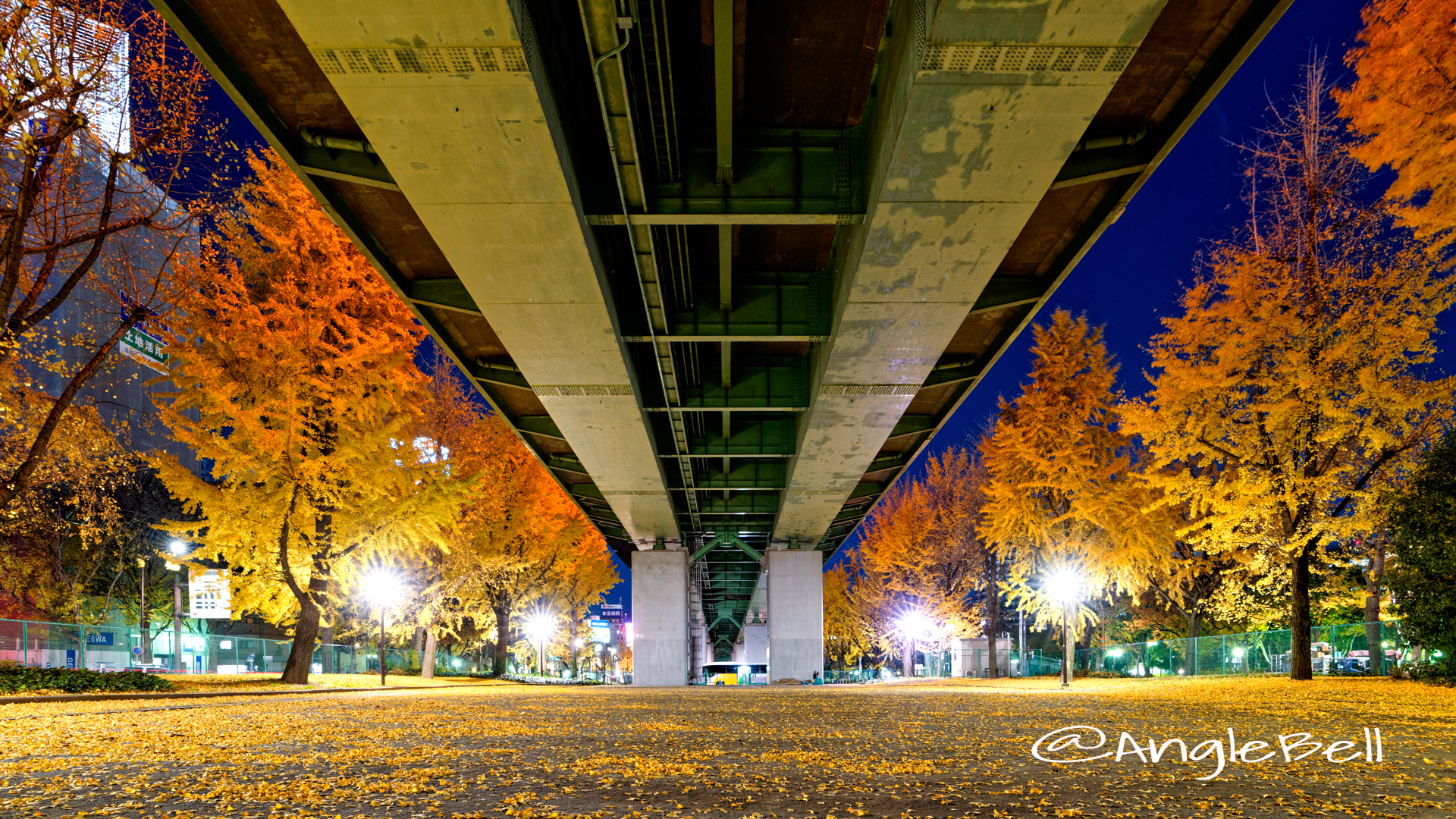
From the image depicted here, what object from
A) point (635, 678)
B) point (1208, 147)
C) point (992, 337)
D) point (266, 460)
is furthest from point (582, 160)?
point (1208, 147)

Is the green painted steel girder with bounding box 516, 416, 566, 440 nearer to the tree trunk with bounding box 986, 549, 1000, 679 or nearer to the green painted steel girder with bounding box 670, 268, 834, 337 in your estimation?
the green painted steel girder with bounding box 670, 268, 834, 337

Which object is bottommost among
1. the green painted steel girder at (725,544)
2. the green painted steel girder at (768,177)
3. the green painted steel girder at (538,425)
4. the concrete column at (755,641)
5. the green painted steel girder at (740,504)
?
the concrete column at (755,641)

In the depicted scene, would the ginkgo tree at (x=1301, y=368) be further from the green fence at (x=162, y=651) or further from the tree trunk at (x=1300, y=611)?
the green fence at (x=162, y=651)

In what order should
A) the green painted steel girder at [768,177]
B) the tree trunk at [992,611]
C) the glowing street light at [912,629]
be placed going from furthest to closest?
the glowing street light at [912,629] → the tree trunk at [992,611] → the green painted steel girder at [768,177]

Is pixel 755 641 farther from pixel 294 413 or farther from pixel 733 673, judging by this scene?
pixel 294 413

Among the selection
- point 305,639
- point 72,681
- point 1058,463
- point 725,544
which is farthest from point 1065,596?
point 72,681

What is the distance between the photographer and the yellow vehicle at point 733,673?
48.0m

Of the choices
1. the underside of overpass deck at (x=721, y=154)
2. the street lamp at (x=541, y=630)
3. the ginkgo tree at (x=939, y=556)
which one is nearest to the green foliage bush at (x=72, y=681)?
the underside of overpass deck at (x=721, y=154)

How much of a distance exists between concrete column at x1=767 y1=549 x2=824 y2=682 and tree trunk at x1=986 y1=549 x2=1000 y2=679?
8.26 meters

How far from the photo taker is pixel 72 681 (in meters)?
16.0

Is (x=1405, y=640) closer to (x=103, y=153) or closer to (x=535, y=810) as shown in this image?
(x=535, y=810)

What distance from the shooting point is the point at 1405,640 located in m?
16.7

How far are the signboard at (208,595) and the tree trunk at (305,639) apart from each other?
2501 mm

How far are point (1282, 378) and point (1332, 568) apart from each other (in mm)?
15115
